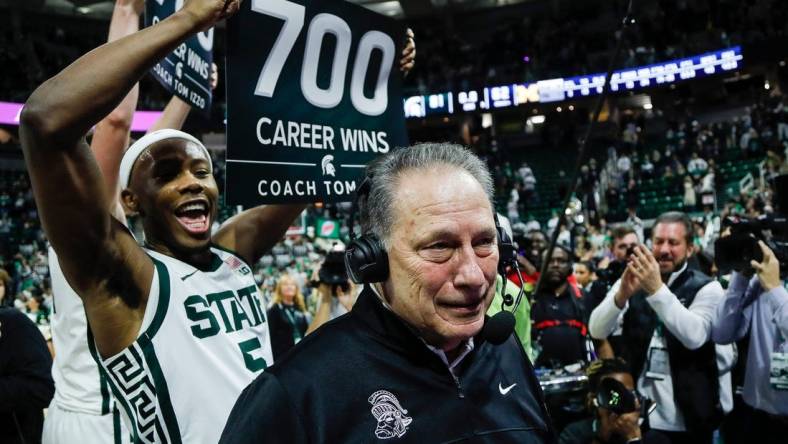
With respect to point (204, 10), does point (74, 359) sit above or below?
below

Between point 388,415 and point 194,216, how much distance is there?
886 millimetres

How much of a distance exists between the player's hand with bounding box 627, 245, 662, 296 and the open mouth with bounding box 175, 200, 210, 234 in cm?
241

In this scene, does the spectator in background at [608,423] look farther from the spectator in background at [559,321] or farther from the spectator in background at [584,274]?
the spectator in background at [584,274]

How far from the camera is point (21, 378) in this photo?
2441 millimetres

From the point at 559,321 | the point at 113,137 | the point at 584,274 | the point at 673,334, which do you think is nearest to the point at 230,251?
the point at 113,137

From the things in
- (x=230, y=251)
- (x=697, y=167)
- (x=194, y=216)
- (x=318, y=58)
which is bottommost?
(x=230, y=251)

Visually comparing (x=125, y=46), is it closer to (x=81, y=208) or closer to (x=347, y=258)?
(x=81, y=208)

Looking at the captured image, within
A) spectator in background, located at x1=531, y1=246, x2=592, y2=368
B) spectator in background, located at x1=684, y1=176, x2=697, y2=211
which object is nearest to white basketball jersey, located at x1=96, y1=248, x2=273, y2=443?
spectator in background, located at x1=531, y1=246, x2=592, y2=368

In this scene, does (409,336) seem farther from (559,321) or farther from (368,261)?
Result: (559,321)

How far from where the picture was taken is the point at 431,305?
1.30 m

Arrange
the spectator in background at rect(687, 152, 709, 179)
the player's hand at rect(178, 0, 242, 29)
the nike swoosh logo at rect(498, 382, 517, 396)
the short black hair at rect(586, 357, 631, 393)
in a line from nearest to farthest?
the nike swoosh logo at rect(498, 382, 517, 396) < the player's hand at rect(178, 0, 242, 29) < the short black hair at rect(586, 357, 631, 393) < the spectator in background at rect(687, 152, 709, 179)

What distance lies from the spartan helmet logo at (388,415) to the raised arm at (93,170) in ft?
2.35

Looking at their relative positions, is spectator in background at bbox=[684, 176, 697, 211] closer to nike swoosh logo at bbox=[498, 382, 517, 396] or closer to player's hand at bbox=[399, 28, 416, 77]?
player's hand at bbox=[399, 28, 416, 77]

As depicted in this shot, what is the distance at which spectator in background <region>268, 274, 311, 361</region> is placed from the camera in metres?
4.81
